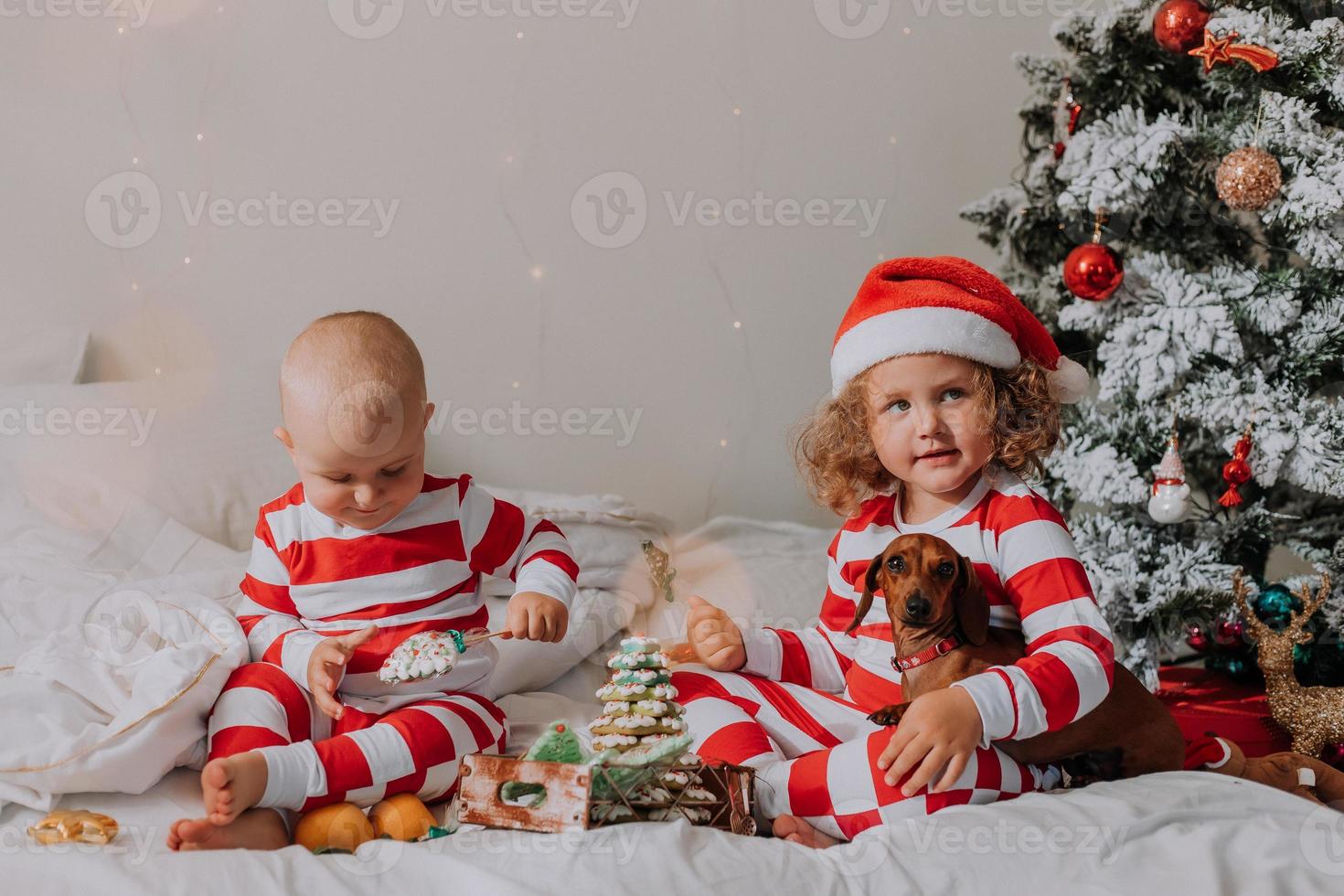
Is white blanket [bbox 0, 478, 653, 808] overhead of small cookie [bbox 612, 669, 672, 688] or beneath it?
beneath

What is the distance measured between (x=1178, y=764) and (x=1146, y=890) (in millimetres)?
331

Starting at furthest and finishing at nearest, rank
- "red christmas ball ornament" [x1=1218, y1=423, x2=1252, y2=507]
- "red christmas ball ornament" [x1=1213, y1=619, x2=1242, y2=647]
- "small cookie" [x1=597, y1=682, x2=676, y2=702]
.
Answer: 1. "red christmas ball ornament" [x1=1213, y1=619, x2=1242, y2=647]
2. "red christmas ball ornament" [x1=1218, y1=423, x2=1252, y2=507]
3. "small cookie" [x1=597, y1=682, x2=676, y2=702]

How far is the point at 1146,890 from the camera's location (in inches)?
34.1

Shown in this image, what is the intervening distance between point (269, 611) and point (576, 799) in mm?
515

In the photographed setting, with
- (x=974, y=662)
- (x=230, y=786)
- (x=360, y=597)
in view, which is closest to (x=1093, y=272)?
(x=974, y=662)

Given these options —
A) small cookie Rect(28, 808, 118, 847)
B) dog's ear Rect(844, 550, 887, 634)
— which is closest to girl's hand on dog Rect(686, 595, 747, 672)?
dog's ear Rect(844, 550, 887, 634)

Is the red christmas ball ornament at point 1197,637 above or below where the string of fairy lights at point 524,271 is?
below

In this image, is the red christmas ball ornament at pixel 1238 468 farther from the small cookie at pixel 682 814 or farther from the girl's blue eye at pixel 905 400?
the small cookie at pixel 682 814

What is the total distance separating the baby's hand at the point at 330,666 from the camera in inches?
42.9

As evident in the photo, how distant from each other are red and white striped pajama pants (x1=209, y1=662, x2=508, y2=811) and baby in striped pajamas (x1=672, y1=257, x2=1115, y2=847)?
0.26 meters

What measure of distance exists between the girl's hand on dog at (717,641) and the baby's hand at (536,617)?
0.18m

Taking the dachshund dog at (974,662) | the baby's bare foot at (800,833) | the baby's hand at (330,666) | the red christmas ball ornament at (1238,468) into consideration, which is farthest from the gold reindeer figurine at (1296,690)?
the baby's hand at (330,666)

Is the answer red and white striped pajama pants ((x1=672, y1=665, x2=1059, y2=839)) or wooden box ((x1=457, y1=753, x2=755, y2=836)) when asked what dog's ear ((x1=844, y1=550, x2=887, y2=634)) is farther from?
wooden box ((x1=457, y1=753, x2=755, y2=836))

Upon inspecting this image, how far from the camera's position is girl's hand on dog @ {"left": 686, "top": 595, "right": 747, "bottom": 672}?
1.29 meters
